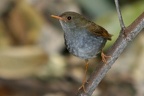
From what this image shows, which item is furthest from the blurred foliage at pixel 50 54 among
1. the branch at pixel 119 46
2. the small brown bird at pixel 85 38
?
the branch at pixel 119 46

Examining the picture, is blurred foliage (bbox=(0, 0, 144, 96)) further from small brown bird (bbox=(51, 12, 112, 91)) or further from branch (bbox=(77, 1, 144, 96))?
branch (bbox=(77, 1, 144, 96))

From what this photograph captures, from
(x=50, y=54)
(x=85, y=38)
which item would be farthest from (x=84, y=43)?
(x=50, y=54)

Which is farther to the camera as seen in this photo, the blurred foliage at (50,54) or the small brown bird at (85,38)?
the blurred foliage at (50,54)

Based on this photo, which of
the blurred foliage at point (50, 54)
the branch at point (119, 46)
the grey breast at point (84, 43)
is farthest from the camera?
the blurred foliage at point (50, 54)

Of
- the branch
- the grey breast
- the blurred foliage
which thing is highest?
the branch

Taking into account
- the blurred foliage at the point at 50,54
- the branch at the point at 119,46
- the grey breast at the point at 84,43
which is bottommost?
the blurred foliage at the point at 50,54

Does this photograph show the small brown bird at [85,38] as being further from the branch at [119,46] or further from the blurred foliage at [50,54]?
the blurred foliage at [50,54]

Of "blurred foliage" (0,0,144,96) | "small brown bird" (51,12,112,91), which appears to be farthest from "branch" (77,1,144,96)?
"blurred foliage" (0,0,144,96)

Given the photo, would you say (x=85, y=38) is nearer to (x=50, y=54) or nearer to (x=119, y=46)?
(x=119, y=46)
